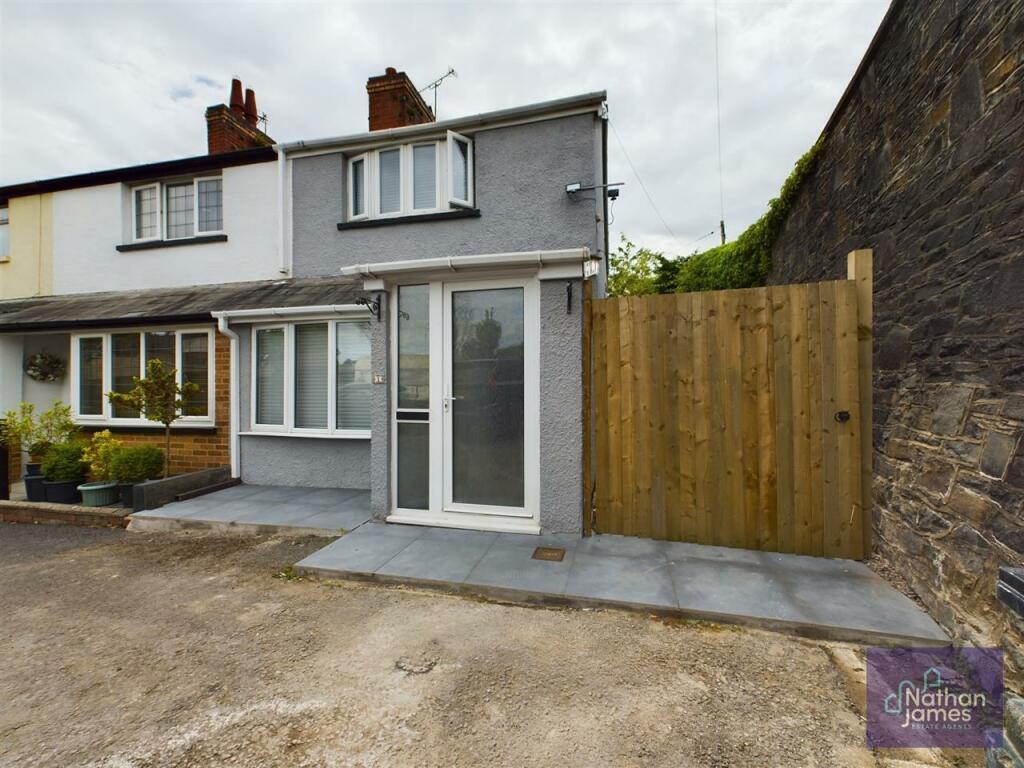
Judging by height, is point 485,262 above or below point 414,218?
below

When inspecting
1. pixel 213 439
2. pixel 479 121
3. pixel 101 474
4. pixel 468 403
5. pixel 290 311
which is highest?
pixel 479 121

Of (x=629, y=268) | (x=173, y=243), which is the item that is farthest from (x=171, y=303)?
(x=629, y=268)

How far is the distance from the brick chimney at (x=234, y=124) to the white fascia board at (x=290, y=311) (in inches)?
143

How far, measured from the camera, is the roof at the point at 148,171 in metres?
7.04

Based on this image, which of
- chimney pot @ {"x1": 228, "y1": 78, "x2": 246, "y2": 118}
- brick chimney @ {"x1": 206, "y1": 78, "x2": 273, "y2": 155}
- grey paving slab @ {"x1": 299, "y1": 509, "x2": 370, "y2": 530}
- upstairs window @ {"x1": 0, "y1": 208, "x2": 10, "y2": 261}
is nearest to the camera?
grey paving slab @ {"x1": 299, "y1": 509, "x2": 370, "y2": 530}

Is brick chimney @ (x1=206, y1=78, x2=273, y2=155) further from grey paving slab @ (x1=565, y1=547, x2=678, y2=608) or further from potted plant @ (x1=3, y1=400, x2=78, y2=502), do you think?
grey paving slab @ (x1=565, y1=547, x2=678, y2=608)

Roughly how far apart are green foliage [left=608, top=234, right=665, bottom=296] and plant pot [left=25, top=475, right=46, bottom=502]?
643 inches

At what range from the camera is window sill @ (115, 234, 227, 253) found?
7195 millimetres

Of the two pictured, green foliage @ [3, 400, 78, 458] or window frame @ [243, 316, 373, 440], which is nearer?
green foliage @ [3, 400, 78, 458]

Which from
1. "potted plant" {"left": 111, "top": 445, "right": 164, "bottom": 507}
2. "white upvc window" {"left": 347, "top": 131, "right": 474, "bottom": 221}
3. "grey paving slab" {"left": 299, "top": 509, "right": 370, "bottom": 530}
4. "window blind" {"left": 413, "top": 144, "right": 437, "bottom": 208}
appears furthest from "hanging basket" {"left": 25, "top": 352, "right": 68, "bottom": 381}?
"window blind" {"left": 413, "top": 144, "right": 437, "bottom": 208}

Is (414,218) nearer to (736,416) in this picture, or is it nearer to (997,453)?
(736,416)

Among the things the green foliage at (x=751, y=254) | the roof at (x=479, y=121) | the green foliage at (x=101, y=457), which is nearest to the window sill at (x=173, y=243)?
the roof at (x=479, y=121)

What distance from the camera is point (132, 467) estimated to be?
5355mm

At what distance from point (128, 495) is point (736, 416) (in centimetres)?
683
